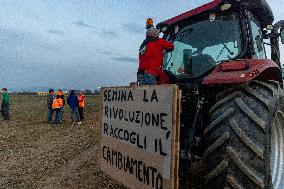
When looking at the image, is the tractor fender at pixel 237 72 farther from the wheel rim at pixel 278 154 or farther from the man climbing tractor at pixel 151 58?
the man climbing tractor at pixel 151 58

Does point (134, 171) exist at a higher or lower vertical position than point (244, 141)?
lower

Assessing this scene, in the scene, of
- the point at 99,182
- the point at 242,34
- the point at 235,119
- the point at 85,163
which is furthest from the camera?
the point at 85,163

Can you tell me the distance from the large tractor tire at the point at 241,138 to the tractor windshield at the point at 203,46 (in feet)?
4.18

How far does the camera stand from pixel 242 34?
454 cm

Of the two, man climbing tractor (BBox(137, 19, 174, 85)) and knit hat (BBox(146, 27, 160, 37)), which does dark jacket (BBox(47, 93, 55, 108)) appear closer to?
man climbing tractor (BBox(137, 19, 174, 85))

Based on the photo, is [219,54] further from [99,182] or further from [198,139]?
[99,182]

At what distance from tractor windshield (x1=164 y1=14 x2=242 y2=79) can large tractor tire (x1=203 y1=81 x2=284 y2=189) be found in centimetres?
127

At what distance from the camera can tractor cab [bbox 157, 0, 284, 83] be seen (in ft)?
15.0

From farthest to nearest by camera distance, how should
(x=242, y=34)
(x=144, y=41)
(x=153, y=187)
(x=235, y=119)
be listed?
(x=144, y=41) → (x=242, y=34) → (x=235, y=119) → (x=153, y=187)

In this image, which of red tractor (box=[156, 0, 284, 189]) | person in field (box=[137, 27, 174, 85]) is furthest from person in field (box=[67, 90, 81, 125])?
person in field (box=[137, 27, 174, 85])

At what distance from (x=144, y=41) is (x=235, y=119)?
7.42 ft

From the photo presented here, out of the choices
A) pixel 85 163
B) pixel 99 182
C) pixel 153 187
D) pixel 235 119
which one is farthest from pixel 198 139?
pixel 85 163

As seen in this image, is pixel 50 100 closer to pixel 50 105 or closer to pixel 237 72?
pixel 50 105

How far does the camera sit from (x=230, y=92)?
3508 millimetres
